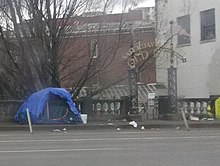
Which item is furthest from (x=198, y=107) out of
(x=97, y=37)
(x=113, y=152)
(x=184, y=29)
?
(x=113, y=152)

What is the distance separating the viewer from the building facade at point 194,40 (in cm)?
3500

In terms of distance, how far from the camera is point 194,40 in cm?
3641

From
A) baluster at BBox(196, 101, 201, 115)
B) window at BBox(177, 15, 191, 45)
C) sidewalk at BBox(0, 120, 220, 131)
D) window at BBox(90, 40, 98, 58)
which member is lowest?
sidewalk at BBox(0, 120, 220, 131)

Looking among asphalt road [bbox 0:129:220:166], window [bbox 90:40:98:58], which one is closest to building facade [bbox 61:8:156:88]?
window [bbox 90:40:98:58]

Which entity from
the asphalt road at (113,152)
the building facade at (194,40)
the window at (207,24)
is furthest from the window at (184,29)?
the asphalt road at (113,152)

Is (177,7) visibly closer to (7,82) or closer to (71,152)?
(7,82)

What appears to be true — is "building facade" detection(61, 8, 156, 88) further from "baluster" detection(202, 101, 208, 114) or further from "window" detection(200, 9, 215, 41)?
"window" detection(200, 9, 215, 41)

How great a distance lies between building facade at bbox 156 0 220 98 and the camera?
35000 millimetres

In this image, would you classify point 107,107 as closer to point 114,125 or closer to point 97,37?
point 114,125

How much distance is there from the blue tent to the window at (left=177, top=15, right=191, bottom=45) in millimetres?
15335

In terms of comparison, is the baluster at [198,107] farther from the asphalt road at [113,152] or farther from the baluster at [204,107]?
the asphalt road at [113,152]

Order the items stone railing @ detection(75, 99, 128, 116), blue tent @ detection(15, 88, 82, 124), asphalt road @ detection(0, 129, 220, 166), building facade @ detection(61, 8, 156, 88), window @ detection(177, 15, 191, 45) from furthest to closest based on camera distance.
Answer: window @ detection(177, 15, 191, 45) → building facade @ detection(61, 8, 156, 88) → stone railing @ detection(75, 99, 128, 116) → blue tent @ detection(15, 88, 82, 124) → asphalt road @ detection(0, 129, 220, 166)

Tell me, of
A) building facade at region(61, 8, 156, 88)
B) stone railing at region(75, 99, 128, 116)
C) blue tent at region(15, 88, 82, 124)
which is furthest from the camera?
building facade at region(61, 8, 156, 88)

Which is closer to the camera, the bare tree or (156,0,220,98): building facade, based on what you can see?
the bare tree
